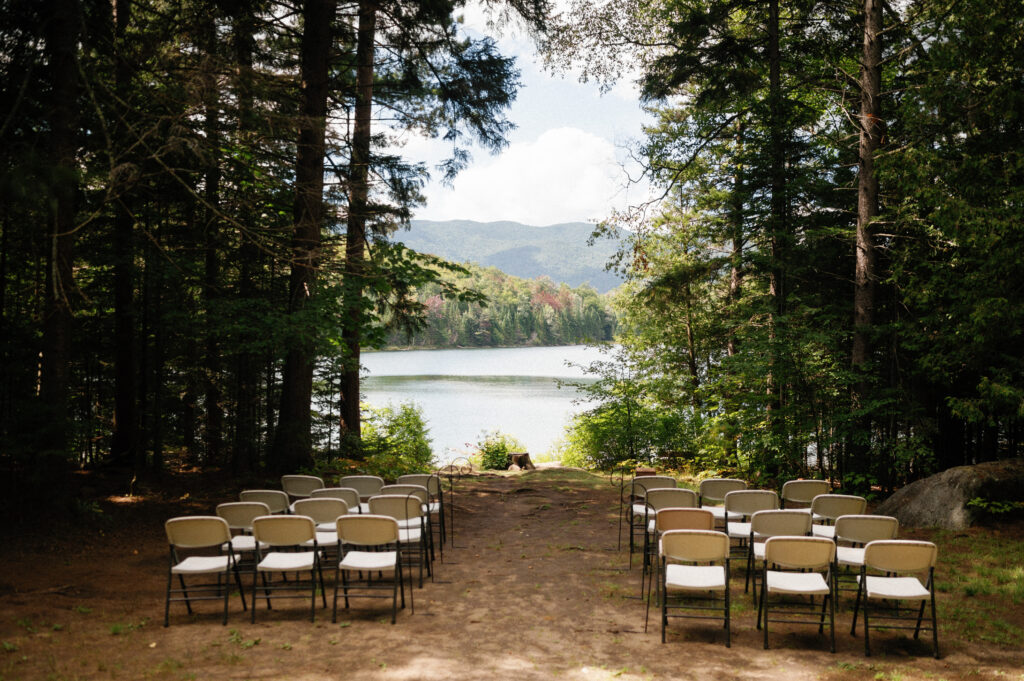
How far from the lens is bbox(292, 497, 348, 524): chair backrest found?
6.06 m

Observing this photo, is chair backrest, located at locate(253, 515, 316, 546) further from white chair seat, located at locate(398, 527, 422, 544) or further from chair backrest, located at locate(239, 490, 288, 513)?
chair backrest, located at locate(239, 490, 288, 513)

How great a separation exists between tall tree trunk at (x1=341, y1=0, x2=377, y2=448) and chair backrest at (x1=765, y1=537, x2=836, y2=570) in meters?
6.20

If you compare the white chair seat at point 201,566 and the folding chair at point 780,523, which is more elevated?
the folding chair at point 780,523

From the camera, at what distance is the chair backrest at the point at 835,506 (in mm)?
6359

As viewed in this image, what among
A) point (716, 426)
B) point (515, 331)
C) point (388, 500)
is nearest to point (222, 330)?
point (388, 500)

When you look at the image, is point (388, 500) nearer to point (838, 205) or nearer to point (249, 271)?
point (249, 271)

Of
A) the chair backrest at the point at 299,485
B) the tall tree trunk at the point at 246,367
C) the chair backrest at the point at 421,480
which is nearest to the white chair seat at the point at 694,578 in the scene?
the chair backrest at the point at 421,480

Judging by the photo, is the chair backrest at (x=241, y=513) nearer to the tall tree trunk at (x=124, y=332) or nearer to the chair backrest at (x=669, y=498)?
the chair backrest at (x=669, y=498)

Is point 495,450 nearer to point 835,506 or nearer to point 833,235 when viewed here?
point 833,235

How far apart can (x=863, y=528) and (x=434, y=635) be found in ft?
11.9

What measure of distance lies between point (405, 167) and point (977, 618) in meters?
10.3

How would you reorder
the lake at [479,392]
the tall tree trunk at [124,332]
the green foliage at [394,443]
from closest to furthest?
the tall tree trunk at [124,332] < the green foliage at [394,443] < the lake at [479,392]

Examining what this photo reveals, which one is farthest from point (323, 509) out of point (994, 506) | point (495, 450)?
point (495, 450)

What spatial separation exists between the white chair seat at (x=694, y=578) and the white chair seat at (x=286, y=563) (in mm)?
2818
